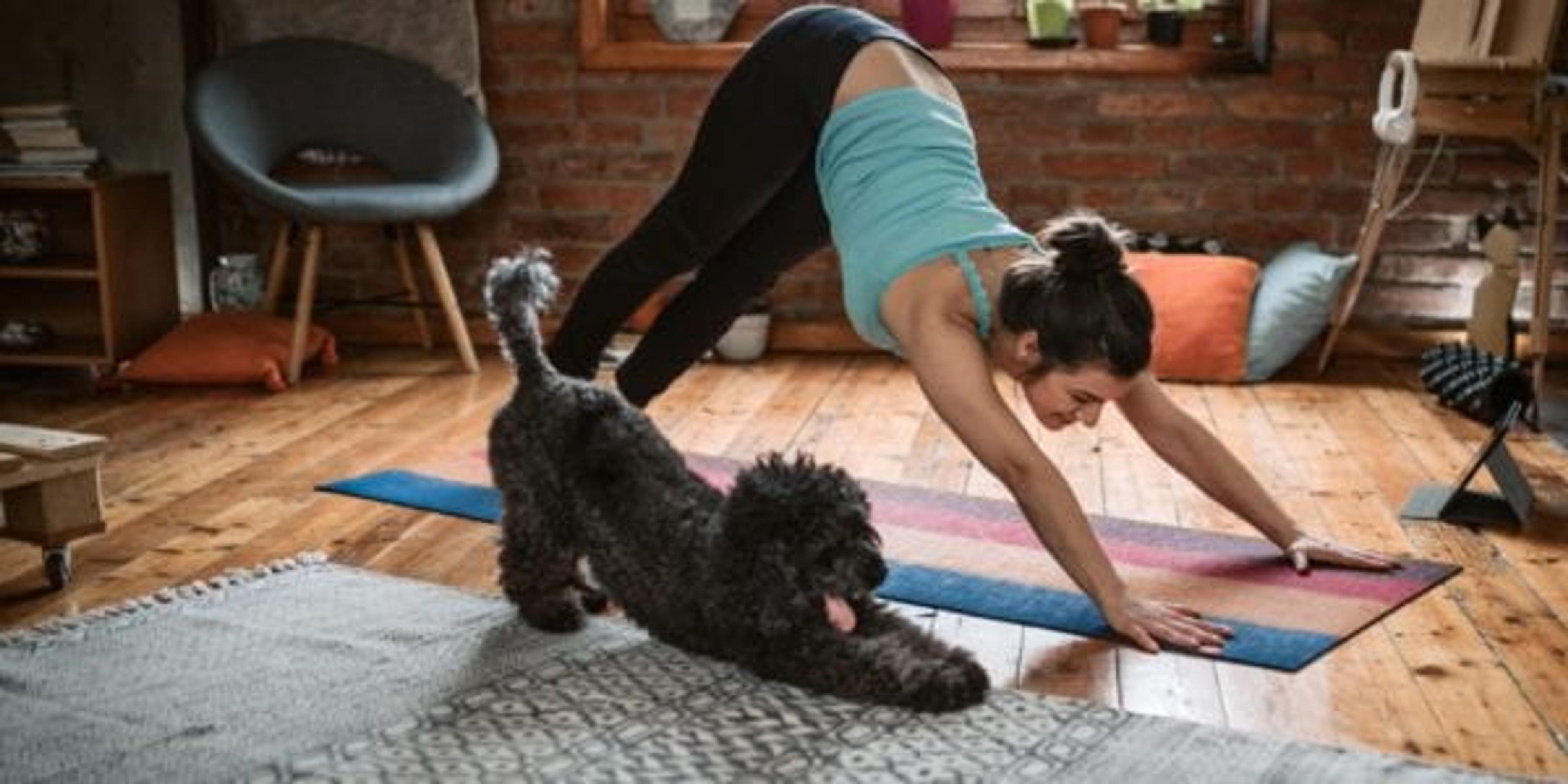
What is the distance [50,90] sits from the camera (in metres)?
4.26

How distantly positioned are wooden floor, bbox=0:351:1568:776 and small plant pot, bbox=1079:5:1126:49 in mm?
1065

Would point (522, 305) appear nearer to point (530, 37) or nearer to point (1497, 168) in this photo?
point (530, 37)

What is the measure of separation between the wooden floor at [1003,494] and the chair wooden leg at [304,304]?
0.26 feet

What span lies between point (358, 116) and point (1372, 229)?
276 centimetres

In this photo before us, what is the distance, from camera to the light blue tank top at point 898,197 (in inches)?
78.0

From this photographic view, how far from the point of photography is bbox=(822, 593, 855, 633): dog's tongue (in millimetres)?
1670

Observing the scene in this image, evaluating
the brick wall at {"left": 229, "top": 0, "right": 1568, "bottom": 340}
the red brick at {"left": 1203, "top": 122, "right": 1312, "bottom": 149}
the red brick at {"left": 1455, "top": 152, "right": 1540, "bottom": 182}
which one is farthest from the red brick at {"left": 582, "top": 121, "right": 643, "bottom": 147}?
the red brick at {"left": 1455, "top": 152, "right": 1540, "bottom": 182}

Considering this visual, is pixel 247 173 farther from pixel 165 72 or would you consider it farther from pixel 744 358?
pixel 744 358

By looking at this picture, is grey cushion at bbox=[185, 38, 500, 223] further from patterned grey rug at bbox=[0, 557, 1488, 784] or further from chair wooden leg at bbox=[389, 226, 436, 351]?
patterned grey rug at bbox=[0, 557, 1488, 784]

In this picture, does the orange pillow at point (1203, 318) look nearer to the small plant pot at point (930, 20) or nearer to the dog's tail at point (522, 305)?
the small plant pot at point (930, 20)

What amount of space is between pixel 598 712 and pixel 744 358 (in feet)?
8.21

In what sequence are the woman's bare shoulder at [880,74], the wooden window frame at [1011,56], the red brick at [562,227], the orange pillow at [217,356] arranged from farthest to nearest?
the red brick at [562,227], the wooden window frame at [1011,56], the orange pillow at [217,356], the woman's bare shoulder at [880,74]

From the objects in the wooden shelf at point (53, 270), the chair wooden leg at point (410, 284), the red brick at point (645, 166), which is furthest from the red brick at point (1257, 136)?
the wooden shelf at point (53, 270)

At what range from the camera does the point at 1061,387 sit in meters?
1.86
